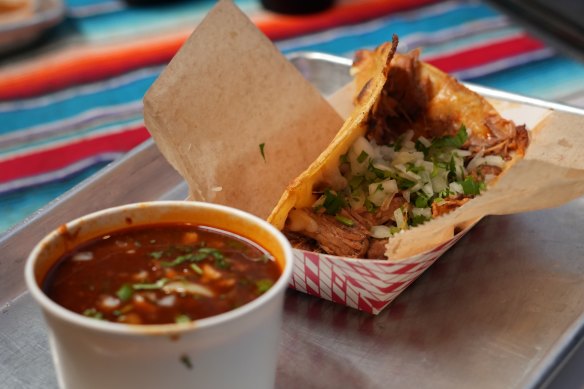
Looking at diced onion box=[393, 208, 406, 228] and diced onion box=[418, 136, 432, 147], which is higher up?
diced onion box=[418, 136, 432, 147]

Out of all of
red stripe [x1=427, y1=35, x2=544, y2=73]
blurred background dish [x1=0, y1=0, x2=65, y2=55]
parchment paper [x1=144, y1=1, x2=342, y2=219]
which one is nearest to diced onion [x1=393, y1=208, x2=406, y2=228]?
parchment paper [x1=144, y1=1, x2=342, y2=219]

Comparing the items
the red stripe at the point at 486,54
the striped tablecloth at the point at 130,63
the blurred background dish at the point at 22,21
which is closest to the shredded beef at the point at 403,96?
the striped tablecloth at the point at 130,63

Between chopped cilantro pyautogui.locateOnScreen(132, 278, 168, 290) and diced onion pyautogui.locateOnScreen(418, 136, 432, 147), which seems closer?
chopped cilantro pyautogui.locateOnScreen(132, 278, 168, 290)

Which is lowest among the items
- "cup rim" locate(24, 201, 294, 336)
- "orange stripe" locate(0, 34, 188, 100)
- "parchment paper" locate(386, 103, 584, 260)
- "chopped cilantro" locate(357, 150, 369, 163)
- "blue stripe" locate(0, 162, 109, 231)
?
"blue stripe" locate(0, 162, 109, 231)

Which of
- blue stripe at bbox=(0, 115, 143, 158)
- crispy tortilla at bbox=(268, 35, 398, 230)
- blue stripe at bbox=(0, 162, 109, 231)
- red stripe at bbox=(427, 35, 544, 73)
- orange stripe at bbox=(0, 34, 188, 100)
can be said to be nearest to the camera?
crispy tortilla at bbox=(268, 35, 398, 230)

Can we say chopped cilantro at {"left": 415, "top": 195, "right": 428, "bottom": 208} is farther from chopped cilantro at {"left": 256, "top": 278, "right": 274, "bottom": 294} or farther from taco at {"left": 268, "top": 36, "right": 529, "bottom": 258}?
chopped cilantro at {"left": 256, "top": 278, "right": 274, "bottom": 294}

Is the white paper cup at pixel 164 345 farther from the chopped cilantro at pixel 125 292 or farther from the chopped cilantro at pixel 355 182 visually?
the chopped cilantro at pixel 355 182

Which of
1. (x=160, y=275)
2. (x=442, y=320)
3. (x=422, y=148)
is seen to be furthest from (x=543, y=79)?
(x=160, y=275)
